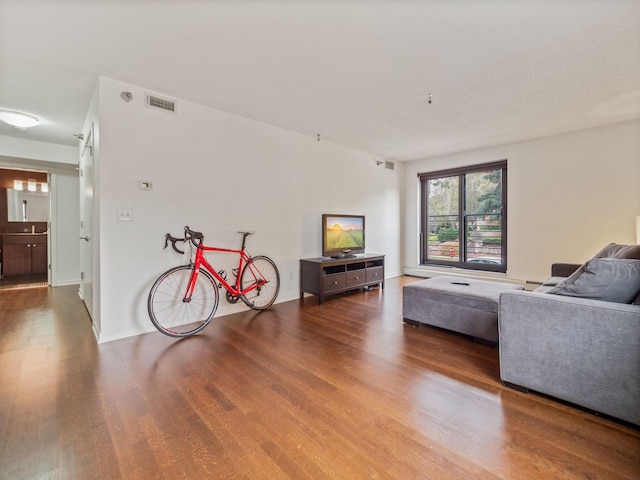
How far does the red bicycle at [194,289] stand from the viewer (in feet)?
9.96

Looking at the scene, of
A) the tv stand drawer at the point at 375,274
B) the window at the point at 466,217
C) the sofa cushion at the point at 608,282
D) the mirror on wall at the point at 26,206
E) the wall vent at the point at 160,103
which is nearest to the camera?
the sofa cushion at the point at 608,282

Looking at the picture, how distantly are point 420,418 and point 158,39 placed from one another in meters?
3.14

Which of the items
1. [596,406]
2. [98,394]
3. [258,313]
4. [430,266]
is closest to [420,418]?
[596,406]

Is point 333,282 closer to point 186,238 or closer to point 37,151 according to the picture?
point 186,238

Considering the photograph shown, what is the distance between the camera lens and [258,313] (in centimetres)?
367

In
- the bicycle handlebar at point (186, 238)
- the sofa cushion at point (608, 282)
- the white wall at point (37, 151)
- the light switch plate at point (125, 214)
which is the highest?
the white wall at point (37, 151)

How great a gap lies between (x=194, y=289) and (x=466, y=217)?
4.96 m

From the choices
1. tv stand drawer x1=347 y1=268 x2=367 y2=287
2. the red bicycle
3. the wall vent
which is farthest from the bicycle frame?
the wall vent

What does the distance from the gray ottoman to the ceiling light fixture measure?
4.90 metres

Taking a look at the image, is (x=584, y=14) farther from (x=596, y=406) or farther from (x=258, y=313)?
A: (x=258, y=313)

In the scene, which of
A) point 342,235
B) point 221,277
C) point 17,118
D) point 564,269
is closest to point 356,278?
point 342,235

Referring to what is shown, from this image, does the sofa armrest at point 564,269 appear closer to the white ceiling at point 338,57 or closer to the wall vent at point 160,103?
the white ceiling at point 338,57

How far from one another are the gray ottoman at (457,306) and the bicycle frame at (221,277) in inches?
74.5

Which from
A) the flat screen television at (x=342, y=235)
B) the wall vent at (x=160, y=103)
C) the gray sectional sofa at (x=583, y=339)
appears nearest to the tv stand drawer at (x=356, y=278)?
the flat screen television at (x=342, y=235)
